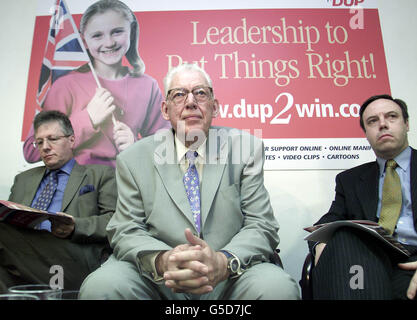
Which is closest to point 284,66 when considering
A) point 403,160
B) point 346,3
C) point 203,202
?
point 346,3

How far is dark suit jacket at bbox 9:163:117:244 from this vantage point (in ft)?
6.61

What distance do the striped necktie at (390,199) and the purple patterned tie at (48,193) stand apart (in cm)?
216

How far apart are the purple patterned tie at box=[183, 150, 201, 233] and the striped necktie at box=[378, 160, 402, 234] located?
1.08 meters

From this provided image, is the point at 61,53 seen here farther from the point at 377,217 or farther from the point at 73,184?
the point at 377,217

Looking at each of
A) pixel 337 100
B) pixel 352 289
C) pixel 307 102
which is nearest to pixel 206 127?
pixel 352 289

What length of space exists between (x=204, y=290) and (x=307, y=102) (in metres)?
2.17

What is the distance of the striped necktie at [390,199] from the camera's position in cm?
186

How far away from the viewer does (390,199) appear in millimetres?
1936

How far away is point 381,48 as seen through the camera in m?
3.08

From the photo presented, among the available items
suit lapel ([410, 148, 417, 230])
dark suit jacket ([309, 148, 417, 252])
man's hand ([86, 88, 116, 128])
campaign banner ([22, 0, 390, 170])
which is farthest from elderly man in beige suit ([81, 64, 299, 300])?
man's hand ([86, 88, 116, 128])

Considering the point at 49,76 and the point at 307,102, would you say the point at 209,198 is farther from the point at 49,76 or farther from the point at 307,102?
the point at 49,76

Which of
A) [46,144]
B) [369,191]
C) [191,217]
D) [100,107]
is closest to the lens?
[191,217]

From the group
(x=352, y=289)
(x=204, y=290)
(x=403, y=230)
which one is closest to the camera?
(x=204, y=290)

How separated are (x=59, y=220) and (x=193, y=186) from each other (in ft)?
2.78
